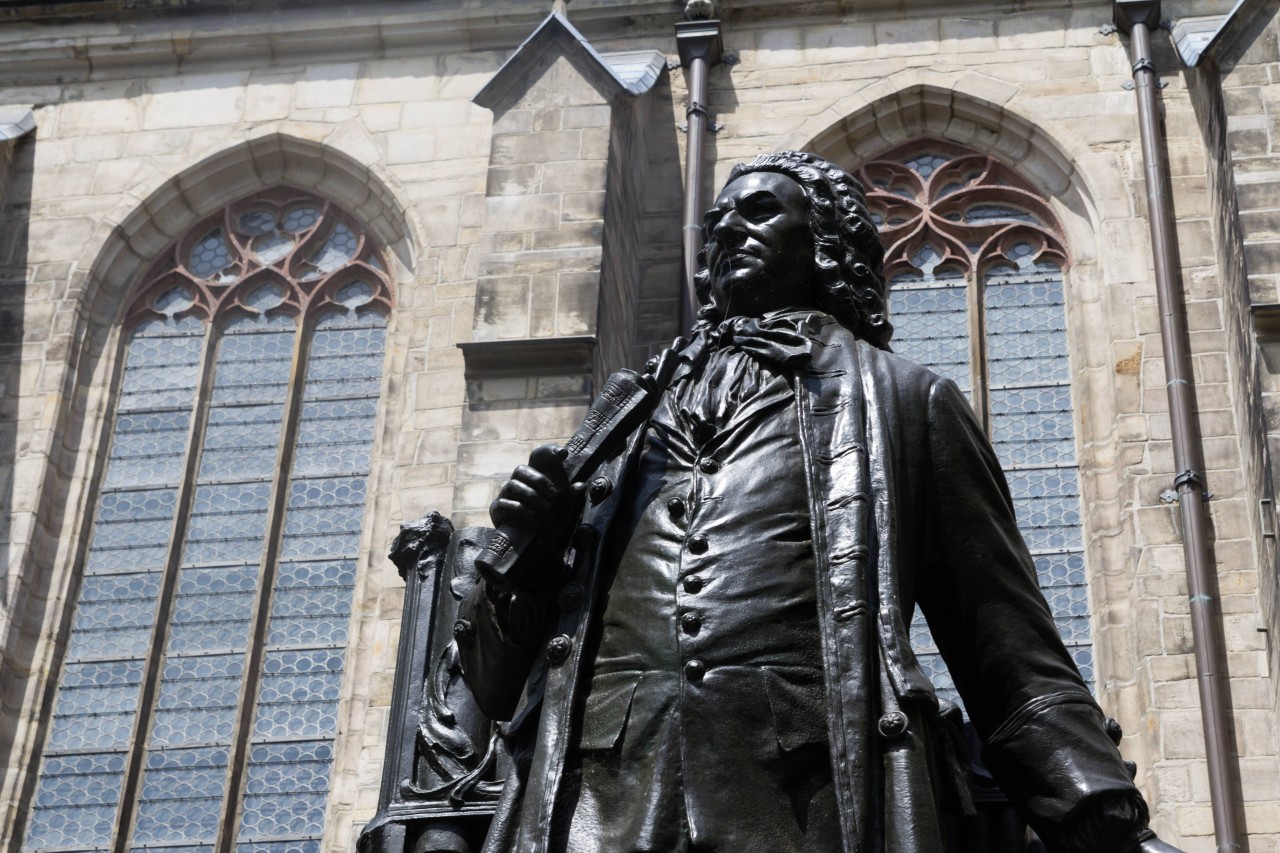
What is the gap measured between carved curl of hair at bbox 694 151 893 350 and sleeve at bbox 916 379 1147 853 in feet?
1.02

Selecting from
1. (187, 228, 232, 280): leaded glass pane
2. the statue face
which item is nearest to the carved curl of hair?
the statue face

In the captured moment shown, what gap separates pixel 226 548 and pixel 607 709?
7938 millimetres

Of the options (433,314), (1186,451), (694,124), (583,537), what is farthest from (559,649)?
(694,124)

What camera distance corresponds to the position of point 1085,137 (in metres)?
11.7

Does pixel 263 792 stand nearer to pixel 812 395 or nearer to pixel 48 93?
pixel 48 93

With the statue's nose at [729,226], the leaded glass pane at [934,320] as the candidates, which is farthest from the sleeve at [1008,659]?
the leaded glass pane at [934,320]

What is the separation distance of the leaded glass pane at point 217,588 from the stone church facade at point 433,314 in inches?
0.7

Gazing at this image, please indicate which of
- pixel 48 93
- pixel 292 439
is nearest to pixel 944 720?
pixel 292 439

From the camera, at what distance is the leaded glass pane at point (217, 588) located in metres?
10.6

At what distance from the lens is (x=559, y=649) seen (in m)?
3.72

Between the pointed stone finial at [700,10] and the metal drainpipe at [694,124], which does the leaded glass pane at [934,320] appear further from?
the pointed stone finial at [700,10]

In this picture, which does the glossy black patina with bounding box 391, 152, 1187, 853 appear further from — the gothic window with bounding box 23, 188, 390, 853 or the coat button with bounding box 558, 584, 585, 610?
the gothic window with bounding box 23, 188, 390, 853

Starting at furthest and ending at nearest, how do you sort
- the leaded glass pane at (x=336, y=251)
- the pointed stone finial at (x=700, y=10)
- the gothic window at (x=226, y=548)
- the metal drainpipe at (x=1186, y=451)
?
the leaded glass pane at (x=336, y=251) → the pointed stone finial at (x=700, y=10) → the gothic window at (x=226, y=548) → the metal drainpipe at (x=1186, y=451)

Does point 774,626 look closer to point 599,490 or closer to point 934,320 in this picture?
point 599,490
